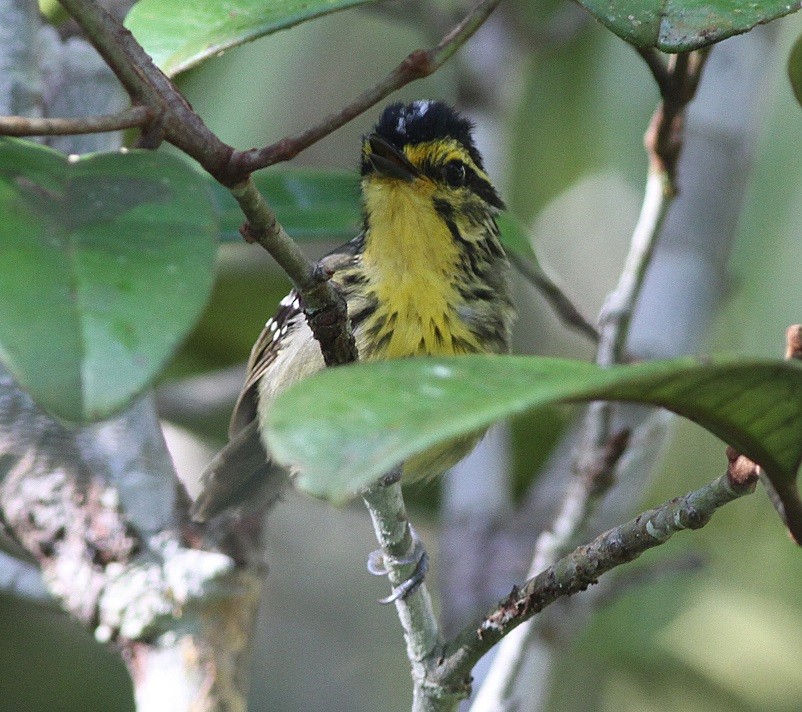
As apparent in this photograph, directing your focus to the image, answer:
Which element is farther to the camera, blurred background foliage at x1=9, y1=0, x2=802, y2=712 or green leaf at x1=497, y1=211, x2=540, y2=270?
blurred background foliage at x1=9, y1=0, x2=802, y2=712

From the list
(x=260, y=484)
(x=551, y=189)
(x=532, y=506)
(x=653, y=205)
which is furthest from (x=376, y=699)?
(x=653, y=205)

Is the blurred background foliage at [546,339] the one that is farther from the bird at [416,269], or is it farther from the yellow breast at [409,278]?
the yellow breast at [409,278]

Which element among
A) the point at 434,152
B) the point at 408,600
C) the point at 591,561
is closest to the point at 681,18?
the point at 591,561

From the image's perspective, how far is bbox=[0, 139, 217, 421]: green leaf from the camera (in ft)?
3.12

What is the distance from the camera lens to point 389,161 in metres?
2.27

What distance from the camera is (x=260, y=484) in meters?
2.80

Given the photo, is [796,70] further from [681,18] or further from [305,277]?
[305,277]

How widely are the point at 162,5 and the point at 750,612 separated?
2.81 m

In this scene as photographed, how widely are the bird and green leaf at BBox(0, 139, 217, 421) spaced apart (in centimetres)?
102

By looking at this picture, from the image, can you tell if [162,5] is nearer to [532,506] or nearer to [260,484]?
[260,484]

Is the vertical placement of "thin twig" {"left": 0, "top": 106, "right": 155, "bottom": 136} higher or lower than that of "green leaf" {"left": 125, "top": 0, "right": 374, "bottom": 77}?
higher

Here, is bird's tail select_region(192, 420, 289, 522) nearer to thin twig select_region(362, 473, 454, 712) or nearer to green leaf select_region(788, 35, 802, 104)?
thin twig select_region(362, 473, 454, 712)

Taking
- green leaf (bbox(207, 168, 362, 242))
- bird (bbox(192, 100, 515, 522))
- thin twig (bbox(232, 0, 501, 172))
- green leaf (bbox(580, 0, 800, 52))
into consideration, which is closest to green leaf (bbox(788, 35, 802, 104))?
green leaf (bbox(580, 0, 800, 52))

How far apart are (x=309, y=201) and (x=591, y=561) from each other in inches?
53.8
